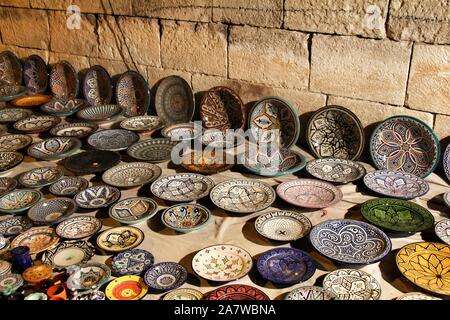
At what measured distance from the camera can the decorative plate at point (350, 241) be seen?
9.67 feet

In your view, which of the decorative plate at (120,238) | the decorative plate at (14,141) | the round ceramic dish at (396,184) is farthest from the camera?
the decorative plate at (14,141)

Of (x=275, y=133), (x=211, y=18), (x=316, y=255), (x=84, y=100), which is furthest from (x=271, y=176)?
(x=84, y=100)

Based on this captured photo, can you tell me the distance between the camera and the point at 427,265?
9.48 ft

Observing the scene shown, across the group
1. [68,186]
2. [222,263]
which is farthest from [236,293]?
[68,186]

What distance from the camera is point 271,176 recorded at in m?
3.95

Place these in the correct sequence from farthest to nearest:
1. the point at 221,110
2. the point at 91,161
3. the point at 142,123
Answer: the point at 142,123
the point at 221,110
the point at 91,161

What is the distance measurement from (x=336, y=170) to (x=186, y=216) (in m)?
1.46

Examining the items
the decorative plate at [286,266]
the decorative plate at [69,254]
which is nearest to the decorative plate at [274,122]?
the decorative plate at [286,266]

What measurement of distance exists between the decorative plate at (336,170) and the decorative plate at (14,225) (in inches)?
92.1

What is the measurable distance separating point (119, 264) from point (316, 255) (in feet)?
4.33

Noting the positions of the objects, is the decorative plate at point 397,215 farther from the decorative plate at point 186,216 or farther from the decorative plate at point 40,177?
the decorative plate at point 40,177

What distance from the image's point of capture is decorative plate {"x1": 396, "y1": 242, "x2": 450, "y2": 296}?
274 cm

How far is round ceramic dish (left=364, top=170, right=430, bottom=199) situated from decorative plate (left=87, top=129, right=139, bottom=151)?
2.31 meters

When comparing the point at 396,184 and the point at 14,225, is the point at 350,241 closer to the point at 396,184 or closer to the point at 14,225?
the point at 396,184
